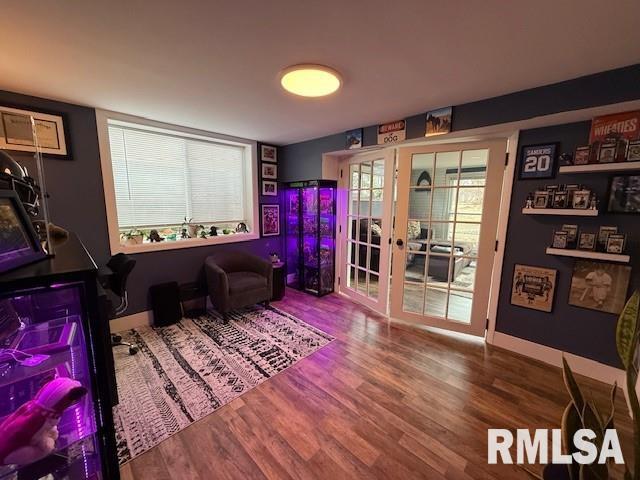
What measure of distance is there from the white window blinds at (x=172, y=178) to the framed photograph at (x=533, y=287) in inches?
139

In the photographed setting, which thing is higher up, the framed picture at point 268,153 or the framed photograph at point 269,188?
the framed picture at point 268,153

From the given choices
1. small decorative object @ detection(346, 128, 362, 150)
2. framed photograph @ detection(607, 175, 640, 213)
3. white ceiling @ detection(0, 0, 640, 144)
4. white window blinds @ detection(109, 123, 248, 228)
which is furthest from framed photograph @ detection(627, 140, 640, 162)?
white window blinds @ detection(109, 123, 248, 228)

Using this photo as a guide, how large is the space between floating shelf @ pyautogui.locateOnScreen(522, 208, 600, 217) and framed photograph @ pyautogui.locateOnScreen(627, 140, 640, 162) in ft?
1.27

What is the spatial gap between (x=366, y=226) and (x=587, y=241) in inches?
81.3

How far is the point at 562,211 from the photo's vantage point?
2.04 metres

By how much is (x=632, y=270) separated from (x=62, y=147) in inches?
191

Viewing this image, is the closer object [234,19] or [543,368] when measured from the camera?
[234,19]

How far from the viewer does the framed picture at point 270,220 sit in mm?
4082

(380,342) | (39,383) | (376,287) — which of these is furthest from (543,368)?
(39,383)

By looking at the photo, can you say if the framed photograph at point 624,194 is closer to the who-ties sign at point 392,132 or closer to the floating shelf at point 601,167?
the floating shelf at point 601,167

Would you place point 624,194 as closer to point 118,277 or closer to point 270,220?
point 270,220

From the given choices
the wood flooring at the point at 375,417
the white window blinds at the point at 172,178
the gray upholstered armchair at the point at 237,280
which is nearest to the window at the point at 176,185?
the white window blinds at the point at 172,178

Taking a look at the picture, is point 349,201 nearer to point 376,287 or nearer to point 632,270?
point 376,287

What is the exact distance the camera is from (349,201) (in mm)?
3639
